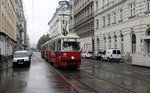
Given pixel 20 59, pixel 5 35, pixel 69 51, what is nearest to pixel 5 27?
pixel 5 35

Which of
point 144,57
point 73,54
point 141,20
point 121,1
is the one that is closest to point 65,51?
point 73,54

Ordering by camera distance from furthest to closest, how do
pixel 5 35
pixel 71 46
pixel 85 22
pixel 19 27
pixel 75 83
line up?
pixel 19 27 → pixel 85 22 → pixel 5 35 → pixel 71 46 → pixel 75 83

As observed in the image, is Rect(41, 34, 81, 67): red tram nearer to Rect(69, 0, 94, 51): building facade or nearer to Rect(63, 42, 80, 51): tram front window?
Rect(63, 42, 80, 51): tram front window

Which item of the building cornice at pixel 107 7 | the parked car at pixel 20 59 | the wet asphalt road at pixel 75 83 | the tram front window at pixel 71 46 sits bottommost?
the wet asphalt road at pixel 75 83

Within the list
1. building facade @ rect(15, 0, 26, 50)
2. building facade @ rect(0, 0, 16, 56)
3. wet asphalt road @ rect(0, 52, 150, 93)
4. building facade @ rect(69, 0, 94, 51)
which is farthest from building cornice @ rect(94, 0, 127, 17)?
wet asphalt road @ rect(0, 52, 150, 93)

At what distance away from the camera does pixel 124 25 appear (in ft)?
139

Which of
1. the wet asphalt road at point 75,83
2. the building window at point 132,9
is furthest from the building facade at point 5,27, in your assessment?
the building window at point 132,9

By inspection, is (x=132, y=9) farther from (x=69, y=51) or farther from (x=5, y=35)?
(x=69, y=51)

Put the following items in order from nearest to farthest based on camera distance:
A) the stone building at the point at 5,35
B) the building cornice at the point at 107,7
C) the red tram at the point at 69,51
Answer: the red tram at the point at 69,51
the stone building at the point at 5,35
the building cornice at the point at 107,7

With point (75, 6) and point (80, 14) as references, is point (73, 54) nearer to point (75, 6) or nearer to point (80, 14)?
point (80, 14)

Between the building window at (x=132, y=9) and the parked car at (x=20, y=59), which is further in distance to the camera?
the building window at (x=132, y=9)

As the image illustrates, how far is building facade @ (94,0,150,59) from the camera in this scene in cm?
3634

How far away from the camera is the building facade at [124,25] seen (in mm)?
36344

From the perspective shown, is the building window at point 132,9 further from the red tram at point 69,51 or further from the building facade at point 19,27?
the building facade at point 19,27
